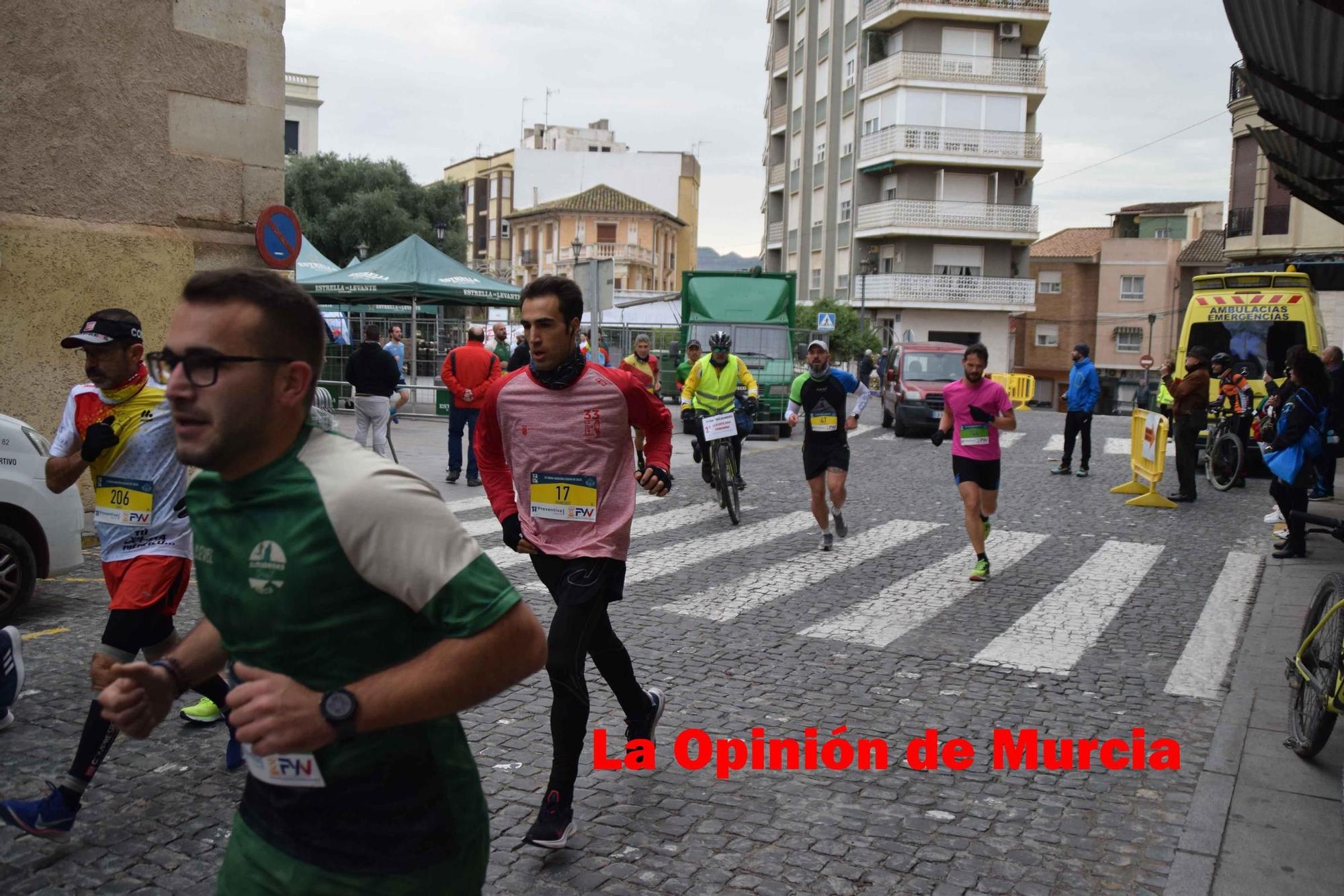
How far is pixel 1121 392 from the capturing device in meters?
56.1

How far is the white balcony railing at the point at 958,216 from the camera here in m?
52.2

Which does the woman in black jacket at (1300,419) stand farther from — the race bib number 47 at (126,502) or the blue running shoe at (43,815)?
the blue running shoe at (43,815)

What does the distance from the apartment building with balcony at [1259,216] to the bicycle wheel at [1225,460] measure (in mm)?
20754

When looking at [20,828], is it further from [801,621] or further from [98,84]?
[98,84]

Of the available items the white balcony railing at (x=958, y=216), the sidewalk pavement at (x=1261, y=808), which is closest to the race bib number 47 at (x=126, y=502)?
the sidewalk pavement at (x=1261, y=808)

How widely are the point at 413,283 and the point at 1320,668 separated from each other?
1985 centimetres

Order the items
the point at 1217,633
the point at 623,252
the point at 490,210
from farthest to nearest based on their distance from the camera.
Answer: the point at 490,210, the point at 623,252, the point at 1217,633

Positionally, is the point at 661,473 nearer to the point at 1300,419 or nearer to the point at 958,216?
the point at 1300,419

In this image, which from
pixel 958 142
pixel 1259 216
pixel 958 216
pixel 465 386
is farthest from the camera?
pixel 958 216

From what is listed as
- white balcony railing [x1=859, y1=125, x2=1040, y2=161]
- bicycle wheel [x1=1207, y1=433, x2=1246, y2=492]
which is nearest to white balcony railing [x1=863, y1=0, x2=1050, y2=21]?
white balcony railing [x1=859, y1=125, x2=1040, y2=161]

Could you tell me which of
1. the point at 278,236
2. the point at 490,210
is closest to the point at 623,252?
the point at 490,210

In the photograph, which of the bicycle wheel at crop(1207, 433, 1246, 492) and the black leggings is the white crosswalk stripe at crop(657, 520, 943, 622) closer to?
the black leggings

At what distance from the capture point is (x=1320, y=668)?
5.10 meters

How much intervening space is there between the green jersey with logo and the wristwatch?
3.7 inches
